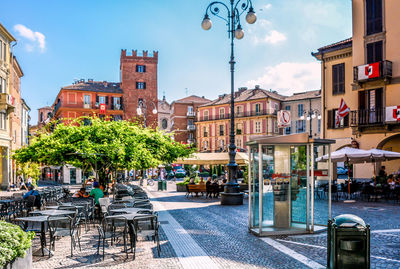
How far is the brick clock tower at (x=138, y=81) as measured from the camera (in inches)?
2206

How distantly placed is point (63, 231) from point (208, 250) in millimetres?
3050

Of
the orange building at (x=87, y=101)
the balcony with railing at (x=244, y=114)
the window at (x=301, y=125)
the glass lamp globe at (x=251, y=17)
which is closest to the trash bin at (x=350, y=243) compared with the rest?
the glass lamp globe at (x=251, y=17)

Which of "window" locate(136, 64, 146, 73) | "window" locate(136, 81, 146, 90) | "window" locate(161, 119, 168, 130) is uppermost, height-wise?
"window" locate(136, 64, 146, 73)

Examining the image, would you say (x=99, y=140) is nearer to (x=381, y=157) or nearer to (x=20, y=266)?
(x=20, y=266)

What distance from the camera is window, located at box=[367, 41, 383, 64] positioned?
23891mm

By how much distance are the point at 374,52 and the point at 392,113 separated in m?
4.27

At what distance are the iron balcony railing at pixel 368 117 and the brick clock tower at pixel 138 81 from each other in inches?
1402

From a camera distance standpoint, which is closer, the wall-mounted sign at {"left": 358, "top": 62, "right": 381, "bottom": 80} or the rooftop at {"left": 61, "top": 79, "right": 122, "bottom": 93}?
the wall-mounted sign at {"left": 358, "top": 62, "right": 381, "bottom": 80}

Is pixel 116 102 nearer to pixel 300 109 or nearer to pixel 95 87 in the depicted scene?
pixel 95 87

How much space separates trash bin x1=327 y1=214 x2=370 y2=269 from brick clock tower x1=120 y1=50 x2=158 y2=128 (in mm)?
50925

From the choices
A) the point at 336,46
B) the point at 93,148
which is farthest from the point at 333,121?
the point at 93,148

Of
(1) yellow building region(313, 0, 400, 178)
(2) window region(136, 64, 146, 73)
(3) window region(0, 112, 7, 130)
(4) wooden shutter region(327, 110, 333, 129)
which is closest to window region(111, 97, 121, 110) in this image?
(2) window region(136, 64, 146, 73)

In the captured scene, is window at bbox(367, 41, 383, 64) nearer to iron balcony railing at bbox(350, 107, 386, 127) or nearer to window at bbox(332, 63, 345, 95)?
window at bbox(332, 63, 345, 95)

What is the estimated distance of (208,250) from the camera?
7.99 m
